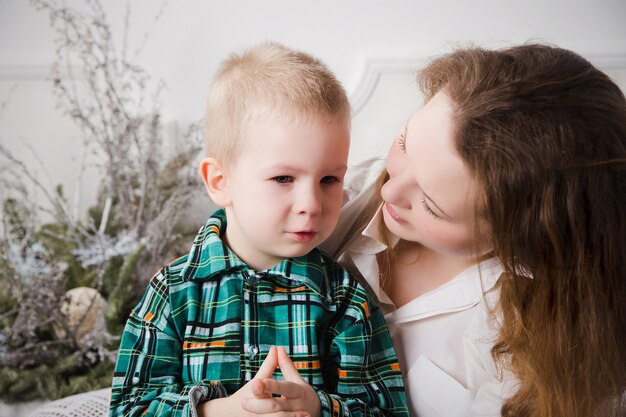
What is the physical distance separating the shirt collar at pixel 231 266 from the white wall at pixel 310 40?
1.42 m

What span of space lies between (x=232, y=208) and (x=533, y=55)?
1.96 ft

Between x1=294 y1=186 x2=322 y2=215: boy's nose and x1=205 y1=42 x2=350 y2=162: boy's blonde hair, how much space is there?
125 mm

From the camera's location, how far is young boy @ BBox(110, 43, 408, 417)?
1.03m

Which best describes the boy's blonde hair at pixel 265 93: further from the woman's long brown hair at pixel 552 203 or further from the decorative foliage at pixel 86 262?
the decorative foliage at pixel 86 262

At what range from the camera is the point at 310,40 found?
2.71 metres

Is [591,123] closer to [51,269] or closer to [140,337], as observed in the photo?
[140,337]

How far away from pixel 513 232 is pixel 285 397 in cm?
46

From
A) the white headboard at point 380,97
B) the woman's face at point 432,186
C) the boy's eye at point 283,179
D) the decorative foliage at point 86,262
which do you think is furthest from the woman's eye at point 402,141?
the white headboard at point 380,97

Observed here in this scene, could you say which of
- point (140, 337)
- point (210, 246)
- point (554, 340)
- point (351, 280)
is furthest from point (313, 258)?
point (554, 340)

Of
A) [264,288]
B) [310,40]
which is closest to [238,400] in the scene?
[264,288]

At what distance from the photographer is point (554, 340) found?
3.63 ft

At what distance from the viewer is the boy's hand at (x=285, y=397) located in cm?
93

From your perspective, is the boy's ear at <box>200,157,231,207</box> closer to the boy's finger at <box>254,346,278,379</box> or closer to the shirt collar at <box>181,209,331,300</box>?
the shirt collar at <box>181,209,331,300</box>

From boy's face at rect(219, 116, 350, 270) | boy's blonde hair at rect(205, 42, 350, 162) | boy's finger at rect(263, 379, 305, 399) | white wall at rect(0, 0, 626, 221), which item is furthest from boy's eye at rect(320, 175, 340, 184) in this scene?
white wall at rect(0, 0, 626, 221)
